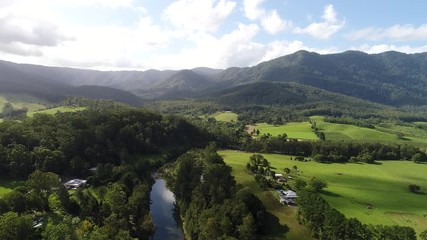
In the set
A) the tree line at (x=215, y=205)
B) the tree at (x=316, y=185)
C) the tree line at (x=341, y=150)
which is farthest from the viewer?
the tree line at (x=341, y=150)

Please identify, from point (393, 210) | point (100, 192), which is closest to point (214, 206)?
point (100, 192)

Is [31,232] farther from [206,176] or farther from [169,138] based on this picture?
[169,138]

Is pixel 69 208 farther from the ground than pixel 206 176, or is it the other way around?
pixel 206 176

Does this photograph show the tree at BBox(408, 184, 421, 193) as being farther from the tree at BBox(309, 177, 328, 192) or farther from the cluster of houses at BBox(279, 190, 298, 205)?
the cluster of houses at BBox(279, 190, 298, 205)

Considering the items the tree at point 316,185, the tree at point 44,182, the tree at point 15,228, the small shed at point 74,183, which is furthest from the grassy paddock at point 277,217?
the tree at point 44,182

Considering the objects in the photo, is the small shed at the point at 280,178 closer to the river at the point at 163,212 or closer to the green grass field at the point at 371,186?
the green grass field at the point at 371,186

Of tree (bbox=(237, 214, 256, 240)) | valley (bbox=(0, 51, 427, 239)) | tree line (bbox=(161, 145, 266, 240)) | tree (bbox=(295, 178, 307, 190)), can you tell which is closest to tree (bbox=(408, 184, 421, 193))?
valley (bbox=(0, 51, 427, 239))
